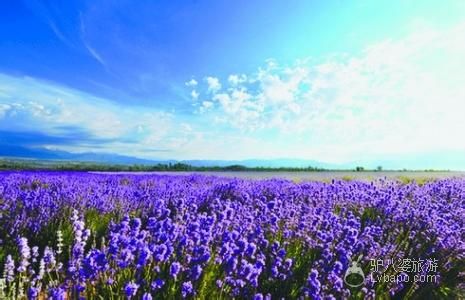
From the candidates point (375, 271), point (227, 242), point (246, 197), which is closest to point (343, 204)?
point (246, 197)

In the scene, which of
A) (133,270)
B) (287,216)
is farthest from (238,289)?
(287,216)

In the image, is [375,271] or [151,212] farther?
[151,212]

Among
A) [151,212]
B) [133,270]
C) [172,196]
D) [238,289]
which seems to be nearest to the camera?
[238,289]

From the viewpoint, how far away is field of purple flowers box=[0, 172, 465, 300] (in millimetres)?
2623

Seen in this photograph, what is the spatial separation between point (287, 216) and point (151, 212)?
1.85 metres

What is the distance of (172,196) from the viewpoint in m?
6.48

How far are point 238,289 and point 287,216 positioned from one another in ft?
6.50

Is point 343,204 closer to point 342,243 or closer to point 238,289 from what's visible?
point 342,243

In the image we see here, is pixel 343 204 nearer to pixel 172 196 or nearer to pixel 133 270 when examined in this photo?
pixel 172 196

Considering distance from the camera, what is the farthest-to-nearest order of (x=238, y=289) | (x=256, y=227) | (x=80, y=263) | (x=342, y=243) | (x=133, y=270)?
(x=256, y=227) → (x=342, y=243) → (x=133, y=270) → (x=238, y=289) → (x=80, y=263)

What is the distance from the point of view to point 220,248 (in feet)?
10.2

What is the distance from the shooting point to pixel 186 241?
2.89 meters

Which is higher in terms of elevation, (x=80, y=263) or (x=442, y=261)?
(x=80, y=263)

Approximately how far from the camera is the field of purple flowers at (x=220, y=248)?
2.62m
